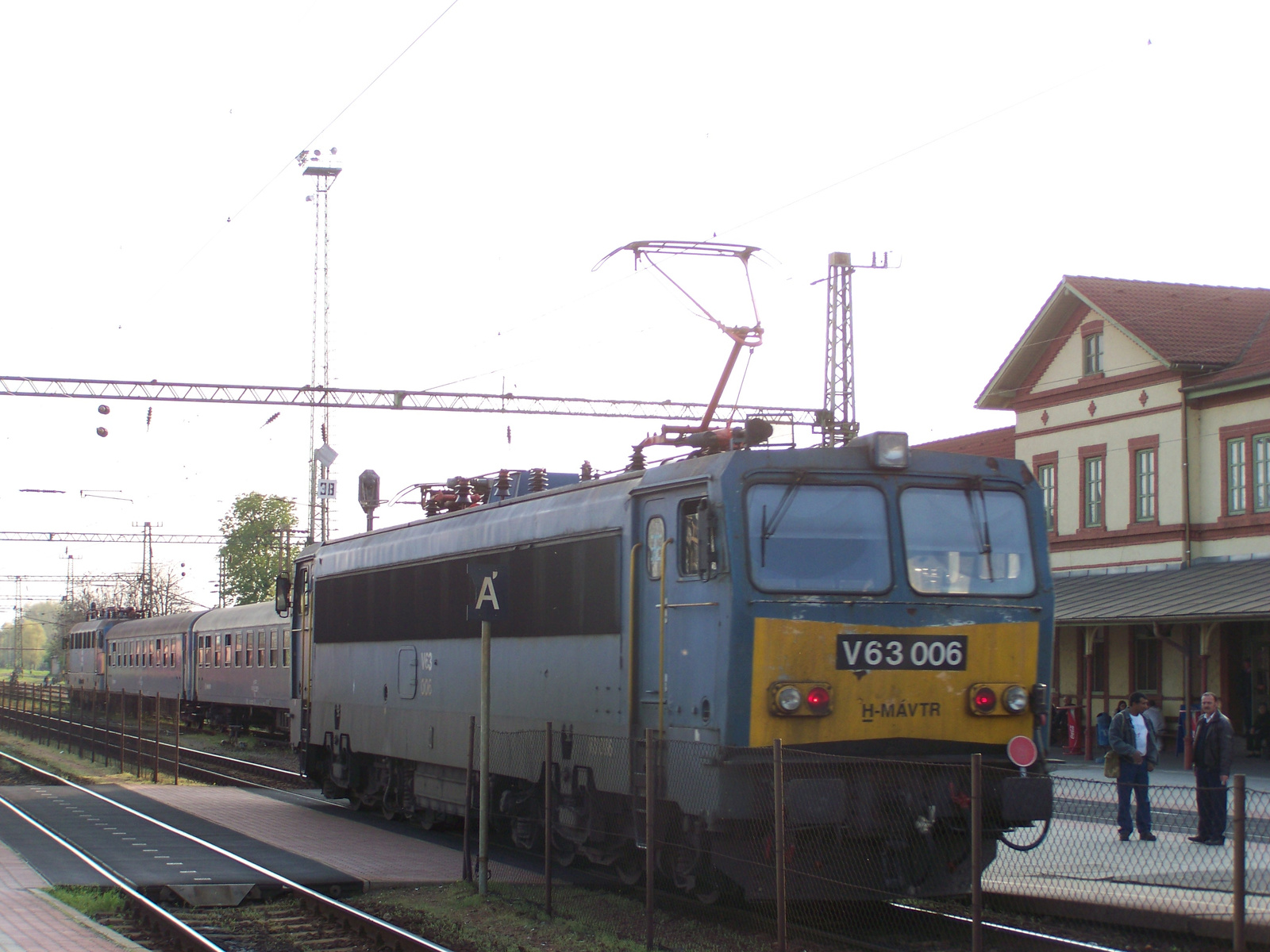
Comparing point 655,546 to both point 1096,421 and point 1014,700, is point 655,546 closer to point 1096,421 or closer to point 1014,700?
point 1014,700

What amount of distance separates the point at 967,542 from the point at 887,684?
1.26 m

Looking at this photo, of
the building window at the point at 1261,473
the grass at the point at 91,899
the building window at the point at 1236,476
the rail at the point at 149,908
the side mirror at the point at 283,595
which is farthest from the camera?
the building window at the point at 1236,476

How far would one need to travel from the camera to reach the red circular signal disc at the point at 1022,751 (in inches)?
402

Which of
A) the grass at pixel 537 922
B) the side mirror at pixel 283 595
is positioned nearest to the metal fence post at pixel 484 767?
the grass at pixel 537 922

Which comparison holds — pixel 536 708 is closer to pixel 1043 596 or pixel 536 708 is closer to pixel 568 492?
pixel 568 492

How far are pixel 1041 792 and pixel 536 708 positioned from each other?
15.5 ft

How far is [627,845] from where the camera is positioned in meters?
11.5

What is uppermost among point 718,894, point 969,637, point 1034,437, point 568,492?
point 1034,437

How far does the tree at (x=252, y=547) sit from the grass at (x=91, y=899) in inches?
2710

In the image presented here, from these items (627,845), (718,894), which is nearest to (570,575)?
(627,845)

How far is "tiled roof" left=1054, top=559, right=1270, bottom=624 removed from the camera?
2619 cm

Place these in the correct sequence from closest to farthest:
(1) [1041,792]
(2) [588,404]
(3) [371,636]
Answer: (1) [1041,792] → (3) [371,636] → (2) [588,404]

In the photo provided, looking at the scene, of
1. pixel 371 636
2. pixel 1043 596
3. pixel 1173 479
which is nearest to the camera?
pixel 1043 596

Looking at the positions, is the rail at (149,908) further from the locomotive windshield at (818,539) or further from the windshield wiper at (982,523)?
the windshield wiper at (982,523)
